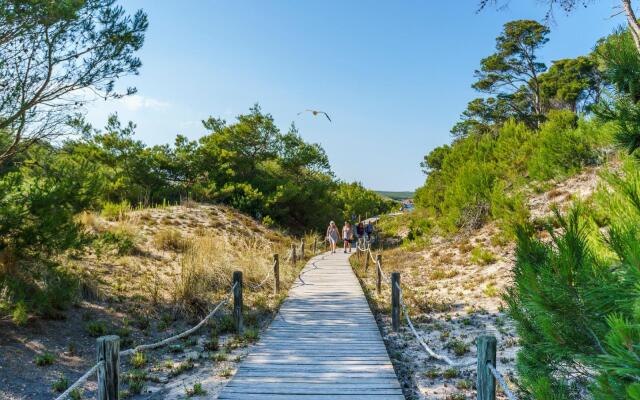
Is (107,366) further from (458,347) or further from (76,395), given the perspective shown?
(458,347)

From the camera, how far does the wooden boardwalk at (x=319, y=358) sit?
4.54m

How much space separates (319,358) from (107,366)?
10.2 feet

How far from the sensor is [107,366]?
3078mm

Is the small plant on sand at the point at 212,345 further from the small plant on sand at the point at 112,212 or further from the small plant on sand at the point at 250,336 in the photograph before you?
the small plant on sand at the point at 112,212

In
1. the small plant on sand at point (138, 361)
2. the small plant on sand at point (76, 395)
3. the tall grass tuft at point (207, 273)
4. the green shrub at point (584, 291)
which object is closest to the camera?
the green shrub at point (584, 291)

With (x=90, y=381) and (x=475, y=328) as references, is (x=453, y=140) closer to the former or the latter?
(x=475, y=328)

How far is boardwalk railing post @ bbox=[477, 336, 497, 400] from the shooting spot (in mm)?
2823

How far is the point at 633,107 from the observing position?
7.84 ft

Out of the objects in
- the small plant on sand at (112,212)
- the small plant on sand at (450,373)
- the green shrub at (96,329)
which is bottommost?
the small plant on sand at (450,373)

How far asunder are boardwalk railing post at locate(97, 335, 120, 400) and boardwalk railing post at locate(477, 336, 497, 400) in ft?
8.59

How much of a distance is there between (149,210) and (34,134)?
11660mm

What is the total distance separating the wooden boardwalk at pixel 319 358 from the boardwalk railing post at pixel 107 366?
1.56 m

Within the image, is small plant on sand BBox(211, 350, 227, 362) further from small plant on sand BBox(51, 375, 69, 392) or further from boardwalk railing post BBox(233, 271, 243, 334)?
small plant on sand BBox(51, 375, 69, 392)

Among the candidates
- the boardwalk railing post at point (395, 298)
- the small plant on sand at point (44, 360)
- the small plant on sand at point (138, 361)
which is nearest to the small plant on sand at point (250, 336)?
the small plant on sand at point (138, 361)
